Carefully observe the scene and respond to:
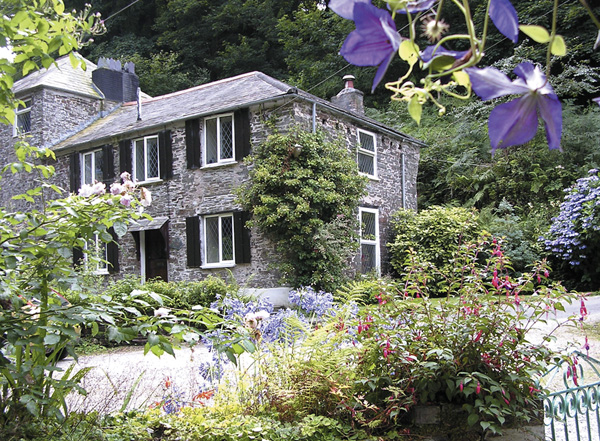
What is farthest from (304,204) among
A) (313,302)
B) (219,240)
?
(313,302)

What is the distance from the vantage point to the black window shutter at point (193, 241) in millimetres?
15344

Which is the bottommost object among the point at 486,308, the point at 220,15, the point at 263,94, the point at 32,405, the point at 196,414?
the point at 196,414

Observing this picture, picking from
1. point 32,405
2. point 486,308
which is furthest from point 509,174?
point 32,405

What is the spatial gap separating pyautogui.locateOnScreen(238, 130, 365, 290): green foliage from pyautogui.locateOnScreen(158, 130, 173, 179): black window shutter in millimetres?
2913

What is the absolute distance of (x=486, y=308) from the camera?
3.65 meters

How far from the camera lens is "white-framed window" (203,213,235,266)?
15.1m

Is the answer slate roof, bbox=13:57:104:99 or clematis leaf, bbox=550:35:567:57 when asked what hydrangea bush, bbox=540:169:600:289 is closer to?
slate roof, bbox=13:57:104:99

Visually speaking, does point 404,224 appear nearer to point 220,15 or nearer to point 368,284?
point 368,284

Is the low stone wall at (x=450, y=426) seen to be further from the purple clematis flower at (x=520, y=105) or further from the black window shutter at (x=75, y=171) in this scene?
the black window shutter at (x=75, y=171)

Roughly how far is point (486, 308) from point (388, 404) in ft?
2.91

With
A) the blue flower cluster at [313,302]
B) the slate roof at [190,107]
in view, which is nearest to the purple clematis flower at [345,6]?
the blue flower cluster at [313,302]

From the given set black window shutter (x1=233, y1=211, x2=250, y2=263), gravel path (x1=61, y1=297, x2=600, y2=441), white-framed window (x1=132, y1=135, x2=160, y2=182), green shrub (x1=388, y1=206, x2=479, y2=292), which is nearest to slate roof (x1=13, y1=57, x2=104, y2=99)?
white-framed window (x1=132, y1=135, x2=160, y2=182)

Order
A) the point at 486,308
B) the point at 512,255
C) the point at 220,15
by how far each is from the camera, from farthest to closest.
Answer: the point at 220,15, the point at 512,255, the point at 486,308

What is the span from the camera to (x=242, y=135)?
14898 millimetres
